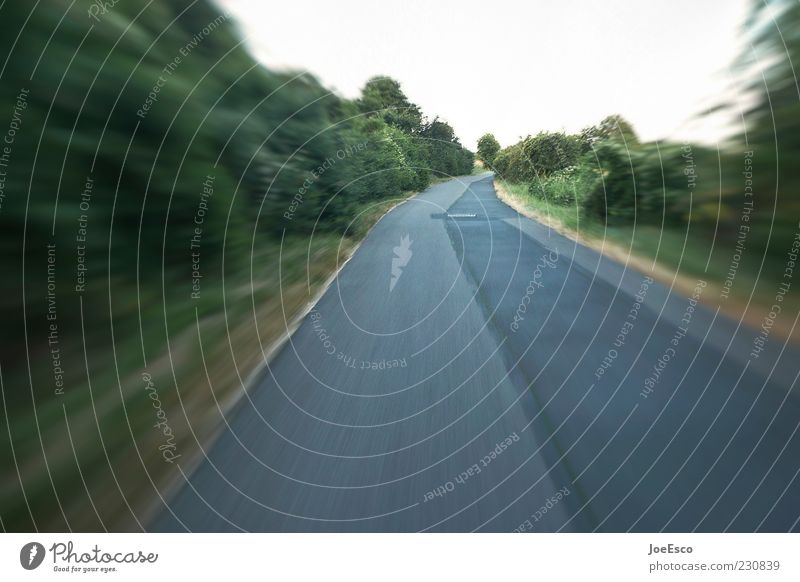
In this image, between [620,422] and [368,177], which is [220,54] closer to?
[620,422]

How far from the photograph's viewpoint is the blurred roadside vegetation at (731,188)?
7.04 feet

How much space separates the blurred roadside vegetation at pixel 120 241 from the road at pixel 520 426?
382 millimetres

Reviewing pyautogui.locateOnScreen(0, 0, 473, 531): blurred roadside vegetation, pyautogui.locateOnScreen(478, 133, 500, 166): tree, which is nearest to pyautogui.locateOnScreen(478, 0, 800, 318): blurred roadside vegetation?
pyautogui.locateOnScreen(478, 133, 500, 166): tree

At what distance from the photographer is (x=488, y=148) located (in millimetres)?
3939

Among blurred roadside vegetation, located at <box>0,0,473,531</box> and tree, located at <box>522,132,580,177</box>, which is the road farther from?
tree, located at <box>522,132,580,177</box>

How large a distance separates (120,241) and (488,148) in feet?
10.3

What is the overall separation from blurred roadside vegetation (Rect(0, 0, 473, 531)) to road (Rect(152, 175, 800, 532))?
382 mm

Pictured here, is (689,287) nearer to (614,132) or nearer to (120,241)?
(614,132)

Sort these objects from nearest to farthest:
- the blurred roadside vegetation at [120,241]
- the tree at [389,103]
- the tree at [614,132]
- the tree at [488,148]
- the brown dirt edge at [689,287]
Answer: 1. the blurred roadside vegetation at [120,241]
2. the brown dirt edge at [689,287]
3. the tree at [614,132]
4. the tree at [389,103]
5. the tree at [488,148]

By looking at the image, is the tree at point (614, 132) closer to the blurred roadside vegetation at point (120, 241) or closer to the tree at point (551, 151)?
the tree at point (551, 151)

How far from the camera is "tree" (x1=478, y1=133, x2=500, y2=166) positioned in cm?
349

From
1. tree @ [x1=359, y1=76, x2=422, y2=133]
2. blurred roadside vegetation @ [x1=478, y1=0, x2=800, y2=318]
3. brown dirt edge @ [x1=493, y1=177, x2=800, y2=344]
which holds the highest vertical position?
tree @ [x1=359, y1=76, x2=422, y2=133]

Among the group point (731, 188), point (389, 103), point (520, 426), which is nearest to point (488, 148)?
point (389, 103)

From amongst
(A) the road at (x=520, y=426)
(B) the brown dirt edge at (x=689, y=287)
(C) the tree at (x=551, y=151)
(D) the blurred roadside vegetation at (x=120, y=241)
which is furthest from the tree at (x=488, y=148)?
(A) the road at (x=520, y=426)
